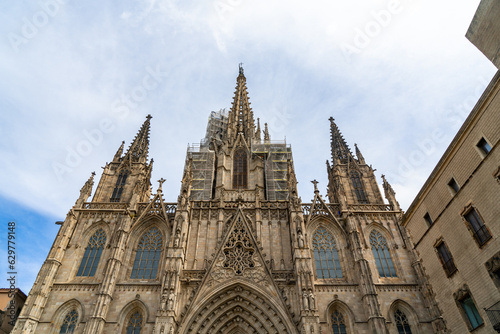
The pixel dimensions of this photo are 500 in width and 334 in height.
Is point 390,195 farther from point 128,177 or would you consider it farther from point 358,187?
point 128,177

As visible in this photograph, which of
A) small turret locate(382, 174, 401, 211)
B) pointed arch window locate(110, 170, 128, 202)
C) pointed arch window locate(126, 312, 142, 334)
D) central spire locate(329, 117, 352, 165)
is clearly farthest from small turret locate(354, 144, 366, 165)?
pointed arch window locate(126, 312, 142, 334)

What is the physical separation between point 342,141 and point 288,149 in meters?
5.67

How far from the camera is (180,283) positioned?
1909 centimetres

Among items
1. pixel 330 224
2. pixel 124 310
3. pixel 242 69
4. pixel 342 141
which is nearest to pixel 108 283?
pixel 124 310

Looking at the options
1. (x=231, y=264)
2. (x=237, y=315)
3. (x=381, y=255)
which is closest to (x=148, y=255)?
(x=231, y=264)

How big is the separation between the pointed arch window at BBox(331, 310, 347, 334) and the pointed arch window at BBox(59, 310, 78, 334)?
15.6 metres

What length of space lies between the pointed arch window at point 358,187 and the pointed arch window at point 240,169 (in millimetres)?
9599

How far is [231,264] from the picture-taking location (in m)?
20.0

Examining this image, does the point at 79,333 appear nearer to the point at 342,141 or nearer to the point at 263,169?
the point at 263,169

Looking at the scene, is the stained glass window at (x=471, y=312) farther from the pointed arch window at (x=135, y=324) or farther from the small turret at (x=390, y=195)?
the pointed arch window at (x=135, y=324)

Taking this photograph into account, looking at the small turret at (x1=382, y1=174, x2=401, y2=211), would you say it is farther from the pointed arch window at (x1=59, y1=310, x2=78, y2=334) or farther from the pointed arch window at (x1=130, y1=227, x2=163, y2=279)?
the pointed arch window at (x1=59, y1=310, x2=78, y2=334)

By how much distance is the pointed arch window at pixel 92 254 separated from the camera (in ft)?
68.2

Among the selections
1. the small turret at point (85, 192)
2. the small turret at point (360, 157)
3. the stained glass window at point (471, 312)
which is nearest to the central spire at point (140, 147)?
the small turret at point (85, 192)

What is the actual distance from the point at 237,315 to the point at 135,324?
6228 mm
